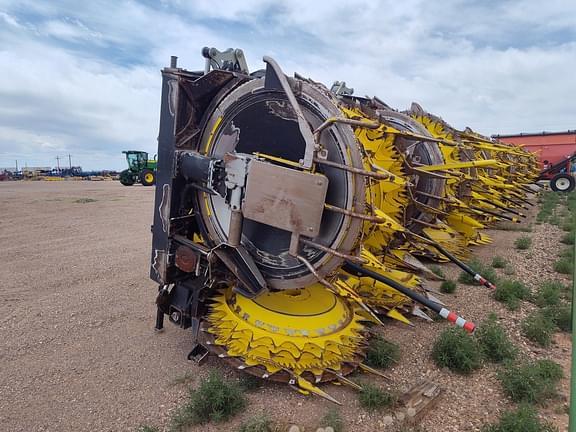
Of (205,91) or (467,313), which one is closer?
(205,91)

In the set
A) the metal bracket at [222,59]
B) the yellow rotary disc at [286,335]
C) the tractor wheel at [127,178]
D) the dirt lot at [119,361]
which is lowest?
the tractor wheel at [127,178]

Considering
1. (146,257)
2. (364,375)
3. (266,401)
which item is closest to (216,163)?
(266,401)

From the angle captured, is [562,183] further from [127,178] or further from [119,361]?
[127,178]

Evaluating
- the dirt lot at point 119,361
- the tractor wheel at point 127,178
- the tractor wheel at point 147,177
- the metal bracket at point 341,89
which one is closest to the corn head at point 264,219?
the dirt lot at point 119,361

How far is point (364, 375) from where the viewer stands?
130 inches

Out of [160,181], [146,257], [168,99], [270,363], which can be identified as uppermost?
[168,99]

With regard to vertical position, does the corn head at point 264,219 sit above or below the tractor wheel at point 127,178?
above

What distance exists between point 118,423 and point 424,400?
2189mm

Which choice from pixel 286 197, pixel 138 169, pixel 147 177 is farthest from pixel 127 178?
pixel 286 197

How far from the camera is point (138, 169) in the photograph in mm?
26672

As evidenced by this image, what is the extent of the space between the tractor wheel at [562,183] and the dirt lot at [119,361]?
13182 mm

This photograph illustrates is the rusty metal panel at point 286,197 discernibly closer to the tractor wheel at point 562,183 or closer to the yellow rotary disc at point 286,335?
the yellow rotary disc at point 286,335

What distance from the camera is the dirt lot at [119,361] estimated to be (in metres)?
2.79

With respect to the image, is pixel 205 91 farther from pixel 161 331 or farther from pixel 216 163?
pixel 161 331
